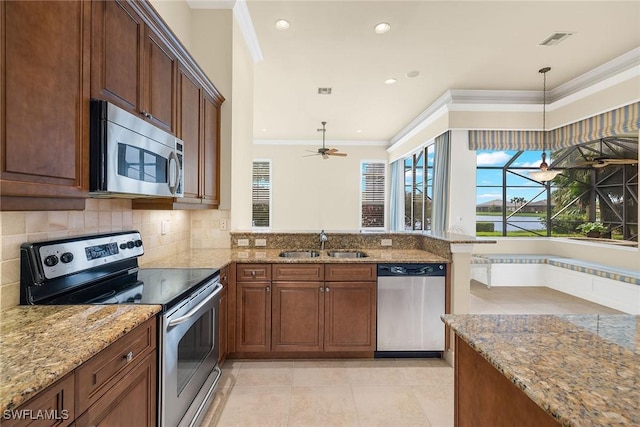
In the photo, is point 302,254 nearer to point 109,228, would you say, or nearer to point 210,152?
point 210,152

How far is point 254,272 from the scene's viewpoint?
252 centimetres

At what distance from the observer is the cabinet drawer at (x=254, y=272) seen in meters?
2.52

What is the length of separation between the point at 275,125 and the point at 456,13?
4.35 meters

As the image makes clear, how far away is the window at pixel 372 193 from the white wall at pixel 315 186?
0.58 feet

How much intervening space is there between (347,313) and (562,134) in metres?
4.83

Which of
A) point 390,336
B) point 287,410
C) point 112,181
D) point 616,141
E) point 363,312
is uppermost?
point 616,141

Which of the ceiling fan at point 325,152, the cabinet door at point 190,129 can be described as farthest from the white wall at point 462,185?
the cabinet door at point 190,129

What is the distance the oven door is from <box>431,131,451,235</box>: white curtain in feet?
13.3

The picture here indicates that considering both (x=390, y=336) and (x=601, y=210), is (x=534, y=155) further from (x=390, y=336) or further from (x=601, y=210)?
(x=390, y=336)

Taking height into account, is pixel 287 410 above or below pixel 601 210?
below

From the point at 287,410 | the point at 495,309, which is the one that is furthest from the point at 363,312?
the point at 495,309

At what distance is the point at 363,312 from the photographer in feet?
8.38

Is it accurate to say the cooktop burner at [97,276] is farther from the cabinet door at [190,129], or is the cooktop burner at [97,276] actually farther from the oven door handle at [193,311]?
the cabinet door at [190,129]

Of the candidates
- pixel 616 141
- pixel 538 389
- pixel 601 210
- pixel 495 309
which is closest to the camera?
pixel 538 389
